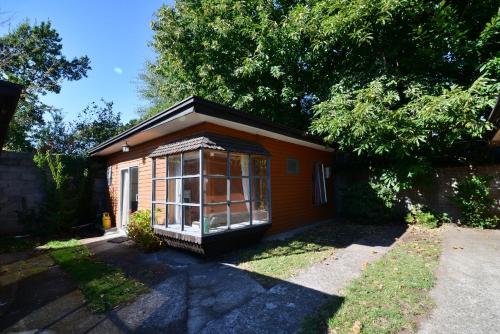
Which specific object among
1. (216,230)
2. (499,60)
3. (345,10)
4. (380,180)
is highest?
(345,10)

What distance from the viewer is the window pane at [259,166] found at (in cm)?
698

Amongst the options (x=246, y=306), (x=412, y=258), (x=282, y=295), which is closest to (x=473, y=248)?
(x=412, y=258)

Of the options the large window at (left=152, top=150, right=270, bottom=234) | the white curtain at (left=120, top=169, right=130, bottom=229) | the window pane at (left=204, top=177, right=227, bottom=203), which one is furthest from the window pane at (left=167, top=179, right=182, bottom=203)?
the white curtain at (left=120, top=169, right=130, bottom=229)

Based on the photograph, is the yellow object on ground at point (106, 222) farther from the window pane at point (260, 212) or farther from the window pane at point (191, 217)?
the window pane at point (260, 212)

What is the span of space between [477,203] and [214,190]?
293 inches

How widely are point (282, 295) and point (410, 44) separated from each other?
8477mm

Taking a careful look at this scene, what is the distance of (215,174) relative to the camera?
6527 mm

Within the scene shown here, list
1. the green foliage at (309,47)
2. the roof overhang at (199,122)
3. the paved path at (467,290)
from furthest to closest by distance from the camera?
the green foliage at (309,47)
the roof overhang at (199,122)
the paved path at (467,290)

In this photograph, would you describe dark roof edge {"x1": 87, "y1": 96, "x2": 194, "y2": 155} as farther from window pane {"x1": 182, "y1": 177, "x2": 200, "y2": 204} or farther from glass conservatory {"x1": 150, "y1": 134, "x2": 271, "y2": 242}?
window pane {"x1": 182, "y1": 177, "x2": 200, "y2": 204}

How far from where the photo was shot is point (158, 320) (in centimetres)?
330

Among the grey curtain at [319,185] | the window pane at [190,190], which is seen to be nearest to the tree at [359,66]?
the grey curtain at [319,185]

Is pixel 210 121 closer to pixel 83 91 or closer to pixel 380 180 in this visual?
pixel 380 180

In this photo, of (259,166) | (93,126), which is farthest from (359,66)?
(93,126)

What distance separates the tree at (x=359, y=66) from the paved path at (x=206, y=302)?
12.6 ft
